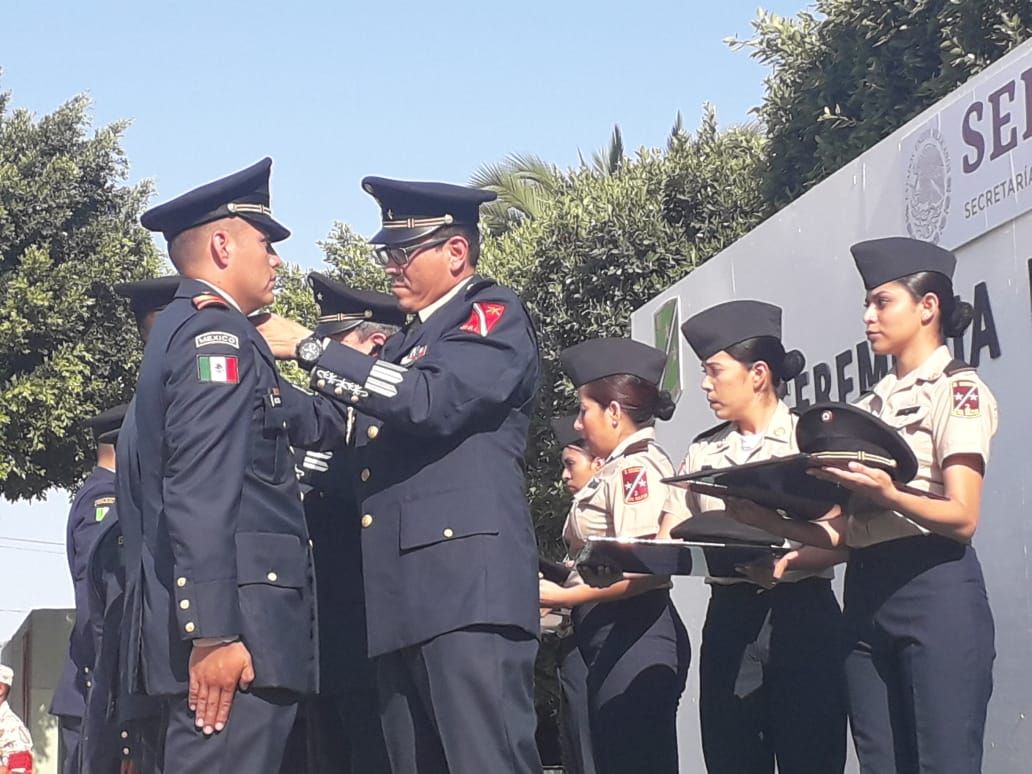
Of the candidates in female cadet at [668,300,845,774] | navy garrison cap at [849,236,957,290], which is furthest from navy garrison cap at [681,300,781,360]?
navy garrison cap at [849,236,957,290]

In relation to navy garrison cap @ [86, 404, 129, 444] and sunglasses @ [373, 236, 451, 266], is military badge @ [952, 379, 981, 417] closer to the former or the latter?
sunglasses @ [373, 236, 451, 266]

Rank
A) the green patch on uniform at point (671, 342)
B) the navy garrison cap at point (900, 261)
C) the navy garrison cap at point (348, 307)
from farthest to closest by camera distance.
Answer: the green patch on uniform at point (671, 342), the navy garrison cap at point (348, 307), the navy garrison cap at point (900, 261)

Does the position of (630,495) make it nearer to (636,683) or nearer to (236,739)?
(636,683)

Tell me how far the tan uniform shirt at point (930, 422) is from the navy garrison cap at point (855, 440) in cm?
12

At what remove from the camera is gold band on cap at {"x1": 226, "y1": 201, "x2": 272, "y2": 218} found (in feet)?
12.9

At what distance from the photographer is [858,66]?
1138 centimetres

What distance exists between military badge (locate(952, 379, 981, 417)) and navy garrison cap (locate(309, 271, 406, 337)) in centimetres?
217

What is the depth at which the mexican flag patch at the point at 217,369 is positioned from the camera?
3598mm

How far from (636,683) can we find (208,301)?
71.2 inches

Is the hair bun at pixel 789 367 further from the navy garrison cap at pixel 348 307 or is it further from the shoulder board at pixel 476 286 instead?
the navy garrison cap at pixel 348 307

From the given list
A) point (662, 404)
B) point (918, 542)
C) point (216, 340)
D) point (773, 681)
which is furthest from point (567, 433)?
point (216, 340)

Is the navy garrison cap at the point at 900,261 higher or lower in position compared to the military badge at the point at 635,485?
higher

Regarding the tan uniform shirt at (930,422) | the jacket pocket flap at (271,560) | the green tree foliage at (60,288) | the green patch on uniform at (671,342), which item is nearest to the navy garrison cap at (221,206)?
the jacket pocket flap at (271,560)

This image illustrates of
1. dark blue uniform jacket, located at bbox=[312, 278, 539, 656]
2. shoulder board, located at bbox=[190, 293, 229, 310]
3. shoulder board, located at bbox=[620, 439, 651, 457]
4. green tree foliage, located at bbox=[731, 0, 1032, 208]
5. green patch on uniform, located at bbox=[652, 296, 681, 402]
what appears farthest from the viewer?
green tree foliage, located at bbox=[731, 0, 1032, 208]
